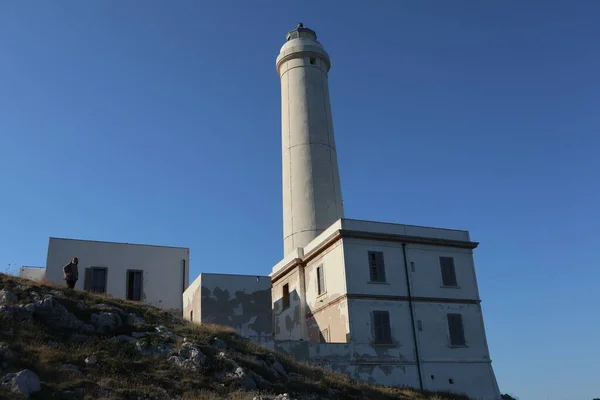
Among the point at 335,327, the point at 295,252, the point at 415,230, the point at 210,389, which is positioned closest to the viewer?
the point at 210,389

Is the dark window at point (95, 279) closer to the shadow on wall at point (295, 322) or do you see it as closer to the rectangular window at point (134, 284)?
the rectangular window at point (134, 284)

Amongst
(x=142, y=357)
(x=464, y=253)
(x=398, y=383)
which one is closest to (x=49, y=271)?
(x=142, y=357)

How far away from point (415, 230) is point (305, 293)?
691cm

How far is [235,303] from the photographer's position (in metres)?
30.6

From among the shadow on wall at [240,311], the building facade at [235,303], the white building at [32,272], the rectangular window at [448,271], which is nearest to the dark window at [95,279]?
the white building at [32,272]

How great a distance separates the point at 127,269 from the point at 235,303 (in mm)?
5724

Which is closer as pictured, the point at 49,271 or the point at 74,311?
the point at 74,311

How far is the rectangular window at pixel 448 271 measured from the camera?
1320 inches

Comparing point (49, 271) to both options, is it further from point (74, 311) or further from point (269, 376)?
point (269, 376)

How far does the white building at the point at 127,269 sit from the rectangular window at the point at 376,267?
9379 millimetres

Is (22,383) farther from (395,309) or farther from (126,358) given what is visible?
(395,309)

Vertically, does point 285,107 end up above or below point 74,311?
above

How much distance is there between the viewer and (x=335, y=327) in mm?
31297

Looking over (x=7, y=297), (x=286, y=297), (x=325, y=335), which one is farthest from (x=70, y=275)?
(x=286, y=297)
